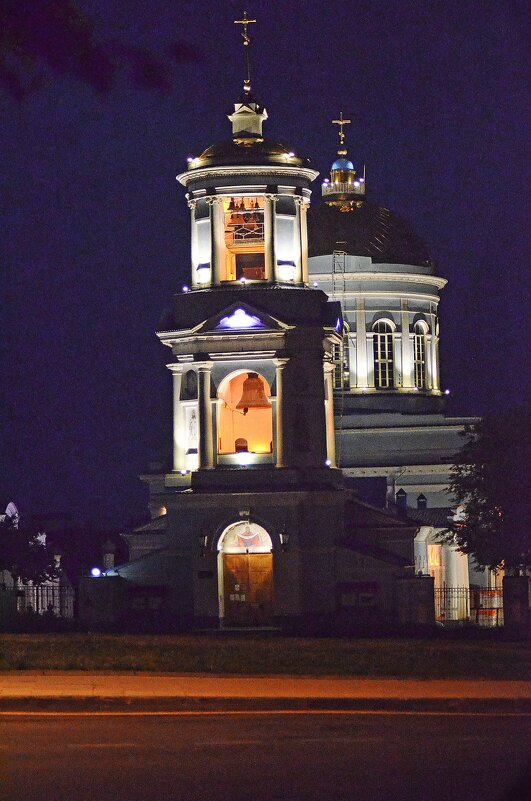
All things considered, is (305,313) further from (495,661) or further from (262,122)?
(495,661)

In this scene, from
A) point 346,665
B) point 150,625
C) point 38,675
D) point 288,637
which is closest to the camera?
point 38,675

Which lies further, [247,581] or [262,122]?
[262,122]

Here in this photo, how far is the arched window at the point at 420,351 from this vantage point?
74.8m

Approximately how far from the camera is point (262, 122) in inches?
2290

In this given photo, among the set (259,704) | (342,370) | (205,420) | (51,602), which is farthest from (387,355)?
(259,704)

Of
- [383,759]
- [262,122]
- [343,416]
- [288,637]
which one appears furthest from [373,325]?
[383,759]

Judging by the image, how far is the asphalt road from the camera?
57.9 feet

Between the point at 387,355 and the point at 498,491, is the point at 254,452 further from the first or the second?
the point at 387,355

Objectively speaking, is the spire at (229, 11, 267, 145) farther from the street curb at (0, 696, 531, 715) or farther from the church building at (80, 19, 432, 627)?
the street curb at (0, 696, 531, 715)

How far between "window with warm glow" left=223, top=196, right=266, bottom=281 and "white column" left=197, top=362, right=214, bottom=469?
310 centimetres

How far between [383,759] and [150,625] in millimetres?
31034

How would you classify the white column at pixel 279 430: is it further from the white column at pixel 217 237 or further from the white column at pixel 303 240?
the white column at pixel 217 237

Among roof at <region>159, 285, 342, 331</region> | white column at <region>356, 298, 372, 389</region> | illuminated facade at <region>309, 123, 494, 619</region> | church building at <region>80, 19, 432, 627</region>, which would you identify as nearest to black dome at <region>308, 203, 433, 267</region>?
illuminated facade at <region>309, 123, 494, 619</region>

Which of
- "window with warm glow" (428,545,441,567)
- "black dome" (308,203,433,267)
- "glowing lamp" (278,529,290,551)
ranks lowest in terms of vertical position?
"glowing lamp" (278,529,290,551)
